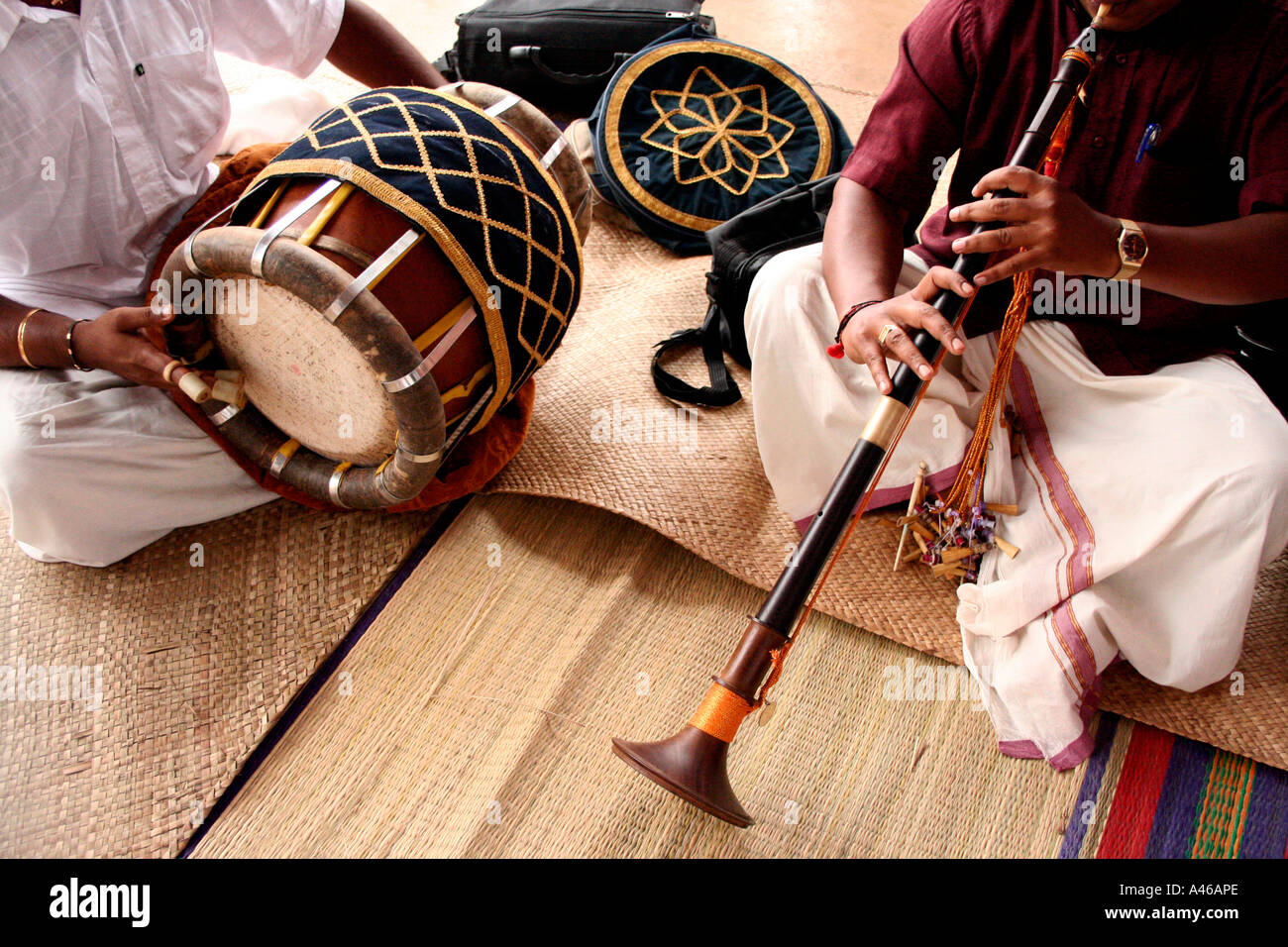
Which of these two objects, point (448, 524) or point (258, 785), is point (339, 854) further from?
point (448, 524)

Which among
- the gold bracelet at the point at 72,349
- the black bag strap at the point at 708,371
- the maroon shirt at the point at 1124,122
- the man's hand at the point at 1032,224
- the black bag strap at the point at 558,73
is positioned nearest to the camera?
the man's hand at the point at 1032,224

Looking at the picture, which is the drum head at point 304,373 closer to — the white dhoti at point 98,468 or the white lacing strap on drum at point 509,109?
the white dhoti at point 98,468

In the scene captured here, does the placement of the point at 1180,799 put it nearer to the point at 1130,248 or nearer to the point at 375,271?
the point at 1130,248

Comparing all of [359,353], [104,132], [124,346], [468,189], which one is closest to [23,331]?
[124,346]

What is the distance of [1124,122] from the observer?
1418mm

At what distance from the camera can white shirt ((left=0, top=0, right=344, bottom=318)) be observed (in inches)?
58.5

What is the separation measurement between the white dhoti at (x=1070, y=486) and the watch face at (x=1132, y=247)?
0.26m

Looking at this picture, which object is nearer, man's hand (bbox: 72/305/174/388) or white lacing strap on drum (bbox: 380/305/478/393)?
white lacing strap on drum (bbox: 380/305/478/393)

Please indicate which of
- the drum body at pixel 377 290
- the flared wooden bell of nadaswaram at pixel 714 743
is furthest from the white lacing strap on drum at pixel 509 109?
the flared wooden bell of nadaswaram at pixel 714 743

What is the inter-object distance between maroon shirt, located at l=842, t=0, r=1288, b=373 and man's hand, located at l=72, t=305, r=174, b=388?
43.7 inches

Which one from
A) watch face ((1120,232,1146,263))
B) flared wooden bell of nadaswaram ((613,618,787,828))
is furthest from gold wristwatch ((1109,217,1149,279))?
flared wooden bell of nadaswaram ((613,618,787,828))

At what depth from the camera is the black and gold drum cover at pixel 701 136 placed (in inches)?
89.1

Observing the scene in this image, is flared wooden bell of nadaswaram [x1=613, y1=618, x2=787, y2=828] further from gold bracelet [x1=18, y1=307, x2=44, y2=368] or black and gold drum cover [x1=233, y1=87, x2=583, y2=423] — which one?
gold bracelet [x1=18, y1=307, x2=44, y2=368]

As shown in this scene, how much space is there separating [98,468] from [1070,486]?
154 cm
